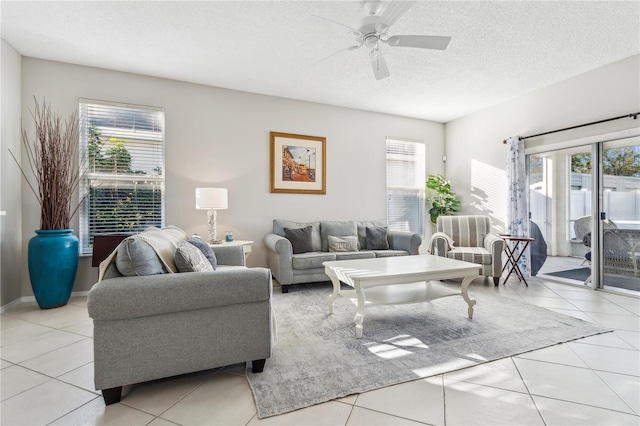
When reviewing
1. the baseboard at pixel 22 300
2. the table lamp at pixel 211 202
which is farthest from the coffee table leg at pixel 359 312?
the baseboard at pixel 22 300

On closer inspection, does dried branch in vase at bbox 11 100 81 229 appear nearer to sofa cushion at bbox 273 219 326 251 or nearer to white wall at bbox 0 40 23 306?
white wall at bbox 0 40 23 306

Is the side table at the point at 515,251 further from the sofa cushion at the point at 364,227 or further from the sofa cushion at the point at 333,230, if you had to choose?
the sofa cushion at the point at 333,230

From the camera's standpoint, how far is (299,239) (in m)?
4.06

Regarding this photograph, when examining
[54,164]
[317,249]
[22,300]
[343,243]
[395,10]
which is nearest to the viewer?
[395,10]

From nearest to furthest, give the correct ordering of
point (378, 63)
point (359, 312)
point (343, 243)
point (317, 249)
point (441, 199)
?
1. point (359, 312)
2. point (378, 63)
3. point (343, 243)
4. point (317, 249)
5. point (441, 199)

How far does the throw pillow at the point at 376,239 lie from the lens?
4.43m

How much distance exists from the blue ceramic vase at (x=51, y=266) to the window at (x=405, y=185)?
179 inches

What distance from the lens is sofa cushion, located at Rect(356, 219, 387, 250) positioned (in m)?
4.56

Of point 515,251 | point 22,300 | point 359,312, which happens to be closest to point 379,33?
point 359,312

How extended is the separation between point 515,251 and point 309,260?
319 centimetres

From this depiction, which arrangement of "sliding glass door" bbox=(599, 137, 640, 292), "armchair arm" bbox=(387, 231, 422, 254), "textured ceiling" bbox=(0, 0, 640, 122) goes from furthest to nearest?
"armchair arm" bbox=(387, 231, 422, 254)
"sliding glass door" bbox=(599, 137, 640, 292)
"textured ceiling" bbox=(0, 0, 640, 122)

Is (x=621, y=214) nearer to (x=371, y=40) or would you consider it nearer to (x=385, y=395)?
(x=371, y=40)

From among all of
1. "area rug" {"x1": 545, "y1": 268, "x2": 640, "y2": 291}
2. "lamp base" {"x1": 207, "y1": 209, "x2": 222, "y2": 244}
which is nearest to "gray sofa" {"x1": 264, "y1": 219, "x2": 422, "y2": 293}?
"lamp base" {"x1": 207, "y1": 209, "x2": 222, "y2": 244}

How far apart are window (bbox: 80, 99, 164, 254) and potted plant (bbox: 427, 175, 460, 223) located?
4485 millimetres
